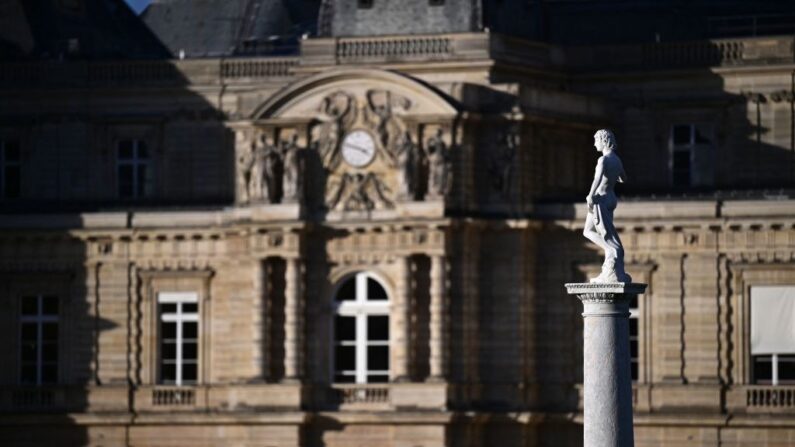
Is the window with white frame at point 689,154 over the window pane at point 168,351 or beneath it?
over

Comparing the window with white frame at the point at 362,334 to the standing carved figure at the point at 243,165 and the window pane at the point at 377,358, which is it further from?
the standing carved figure at the point at 243,165

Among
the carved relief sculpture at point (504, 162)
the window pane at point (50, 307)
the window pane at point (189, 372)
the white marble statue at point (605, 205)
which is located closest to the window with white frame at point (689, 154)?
the carved relief sculpture at point (504, 162)

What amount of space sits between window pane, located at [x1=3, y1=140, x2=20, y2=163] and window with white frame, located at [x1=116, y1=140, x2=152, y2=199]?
256 cm

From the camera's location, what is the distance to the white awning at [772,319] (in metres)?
82.3

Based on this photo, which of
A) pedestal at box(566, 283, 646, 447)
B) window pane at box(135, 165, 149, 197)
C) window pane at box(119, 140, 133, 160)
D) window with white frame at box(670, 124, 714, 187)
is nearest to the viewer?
pedestal at box(566, 283, 646, 447)

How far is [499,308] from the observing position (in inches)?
3297

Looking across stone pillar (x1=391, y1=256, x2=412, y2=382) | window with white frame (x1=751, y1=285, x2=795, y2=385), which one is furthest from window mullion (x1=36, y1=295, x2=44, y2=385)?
window with white frame (x1=751, y1=285, x2=795, y2=385)

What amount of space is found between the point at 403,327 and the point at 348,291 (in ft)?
6.60

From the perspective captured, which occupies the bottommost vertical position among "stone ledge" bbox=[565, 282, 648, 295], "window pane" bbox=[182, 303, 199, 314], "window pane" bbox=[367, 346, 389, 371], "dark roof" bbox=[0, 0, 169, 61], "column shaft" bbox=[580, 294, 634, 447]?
"column shaft" bbox=[580, 294, 634, 447]

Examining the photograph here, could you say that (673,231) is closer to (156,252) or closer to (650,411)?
(650,411)

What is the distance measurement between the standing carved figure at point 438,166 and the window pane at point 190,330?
23.5 feet

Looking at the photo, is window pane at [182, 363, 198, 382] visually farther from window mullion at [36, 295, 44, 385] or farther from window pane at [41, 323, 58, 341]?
window mullion at [36, 295, 44, 385]

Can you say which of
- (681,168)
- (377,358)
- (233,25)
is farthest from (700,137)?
(233,25)

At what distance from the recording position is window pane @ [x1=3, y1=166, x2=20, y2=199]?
90438 millimetres
